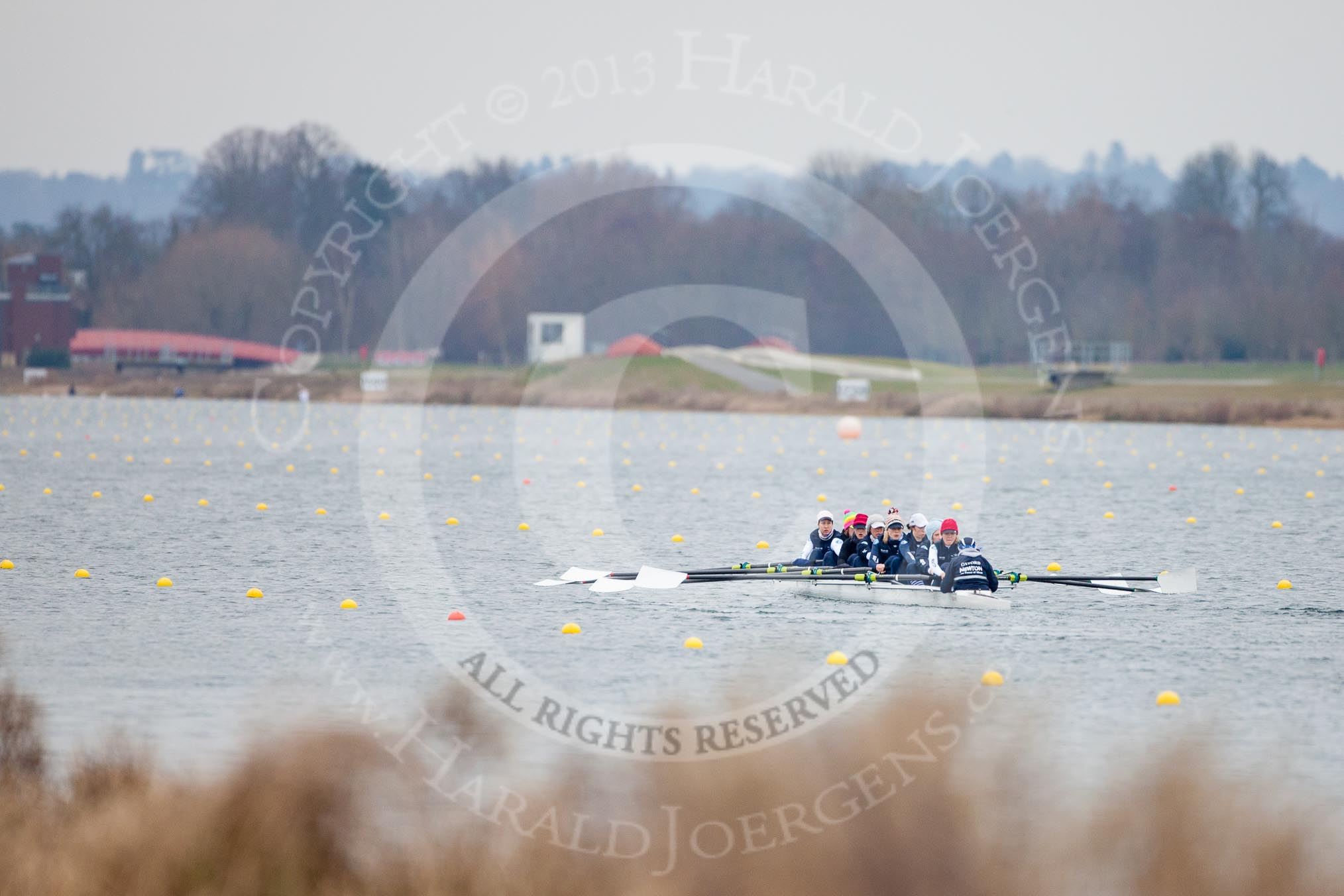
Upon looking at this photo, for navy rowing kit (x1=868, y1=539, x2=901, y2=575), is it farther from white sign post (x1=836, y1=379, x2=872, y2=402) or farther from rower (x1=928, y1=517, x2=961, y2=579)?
white sign post (x1=836, y1=379, x2=872, y2=402)

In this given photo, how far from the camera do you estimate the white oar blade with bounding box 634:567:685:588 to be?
2081 cm

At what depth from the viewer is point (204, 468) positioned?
38.8 metres

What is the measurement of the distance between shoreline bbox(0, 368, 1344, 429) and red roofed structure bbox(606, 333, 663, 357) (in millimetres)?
4571

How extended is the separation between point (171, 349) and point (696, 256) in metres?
34.8

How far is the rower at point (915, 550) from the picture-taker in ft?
65.7

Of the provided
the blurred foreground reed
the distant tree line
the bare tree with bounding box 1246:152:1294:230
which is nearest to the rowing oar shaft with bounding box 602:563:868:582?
the blurred foreground reed

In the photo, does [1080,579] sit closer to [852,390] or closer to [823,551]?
[823,551]

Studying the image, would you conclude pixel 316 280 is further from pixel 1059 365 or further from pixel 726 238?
pixel 1059 365

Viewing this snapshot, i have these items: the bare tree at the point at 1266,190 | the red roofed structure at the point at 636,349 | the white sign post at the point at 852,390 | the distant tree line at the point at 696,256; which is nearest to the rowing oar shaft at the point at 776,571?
the white sign post at the point at 852,390

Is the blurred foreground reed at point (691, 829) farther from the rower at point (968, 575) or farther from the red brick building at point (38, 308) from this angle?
the red brick building at point (38, 308)

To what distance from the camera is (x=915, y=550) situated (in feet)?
66.8

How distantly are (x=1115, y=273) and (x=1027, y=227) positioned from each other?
682 centimetres

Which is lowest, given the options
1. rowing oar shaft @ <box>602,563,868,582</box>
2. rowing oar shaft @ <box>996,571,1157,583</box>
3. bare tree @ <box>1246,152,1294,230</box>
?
rowing oar shaft @ <box>996,571,1157,583</box>

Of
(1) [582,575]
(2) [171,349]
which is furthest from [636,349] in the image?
(1) [582,575]
